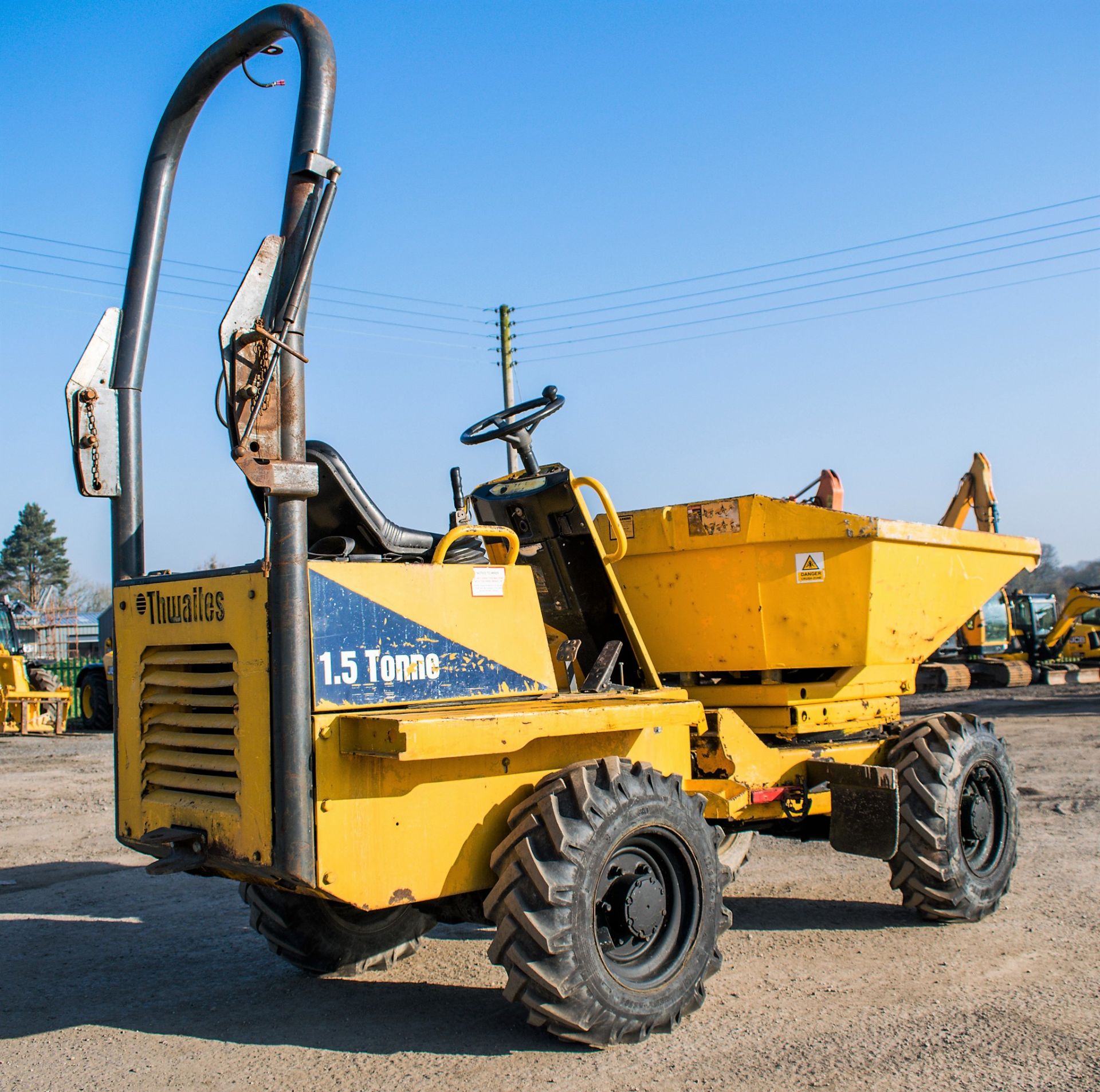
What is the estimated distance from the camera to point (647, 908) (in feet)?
14.5

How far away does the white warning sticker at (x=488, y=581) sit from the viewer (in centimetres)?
448

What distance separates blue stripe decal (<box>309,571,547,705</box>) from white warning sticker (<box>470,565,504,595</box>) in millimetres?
242

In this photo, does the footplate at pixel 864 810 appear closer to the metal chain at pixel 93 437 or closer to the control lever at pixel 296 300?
the control lever at pixel 296 300

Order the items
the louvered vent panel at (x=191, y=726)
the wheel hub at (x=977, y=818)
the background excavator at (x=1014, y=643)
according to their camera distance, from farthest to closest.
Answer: the background excavator at (x=1014, y=643), the wheel hub at (x=977, y=818), the louvered vent panel at (x=191, y=726)

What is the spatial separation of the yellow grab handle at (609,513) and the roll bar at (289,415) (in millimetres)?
1681

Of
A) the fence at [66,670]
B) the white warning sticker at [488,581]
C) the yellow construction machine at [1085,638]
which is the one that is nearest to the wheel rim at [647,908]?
the white warning sticker at [488,581]

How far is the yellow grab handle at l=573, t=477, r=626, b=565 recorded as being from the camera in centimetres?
514

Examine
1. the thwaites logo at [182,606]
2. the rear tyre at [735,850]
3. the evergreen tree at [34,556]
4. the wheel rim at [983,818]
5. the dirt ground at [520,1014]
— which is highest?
the evergreen tree at [34,556]

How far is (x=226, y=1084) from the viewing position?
3850mm

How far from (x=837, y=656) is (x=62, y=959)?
4289mm

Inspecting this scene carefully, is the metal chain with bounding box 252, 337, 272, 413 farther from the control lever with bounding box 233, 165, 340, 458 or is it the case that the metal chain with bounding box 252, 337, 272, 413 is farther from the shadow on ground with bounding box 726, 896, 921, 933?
the shadow on ground with bounding box 726, 896, 921, 933

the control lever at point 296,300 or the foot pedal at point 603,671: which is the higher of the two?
the control lever at point 296,300

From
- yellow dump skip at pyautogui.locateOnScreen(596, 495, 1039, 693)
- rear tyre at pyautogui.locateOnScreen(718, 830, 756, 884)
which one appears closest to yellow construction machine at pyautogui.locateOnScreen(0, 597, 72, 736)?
rear tyre at pyautogui.locateOnScreen(718, 830, 756, 884)

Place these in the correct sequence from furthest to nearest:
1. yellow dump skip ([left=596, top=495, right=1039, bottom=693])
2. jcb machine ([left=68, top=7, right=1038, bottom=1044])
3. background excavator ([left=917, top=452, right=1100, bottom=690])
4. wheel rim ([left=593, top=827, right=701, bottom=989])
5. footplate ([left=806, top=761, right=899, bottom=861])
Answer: background excavator ([left=917, top=452, right=1100, bottom=690])
yellow dump skip ([left=596, top=495, right=1039, bottom=693])
footplate ([left=806, top=761, right=899, bottom=861])
wheel rim ([left=593, top=827, right=701, bottom=989])
jcb machine ([left=68, top=7, right=1038, bottom=1044])
